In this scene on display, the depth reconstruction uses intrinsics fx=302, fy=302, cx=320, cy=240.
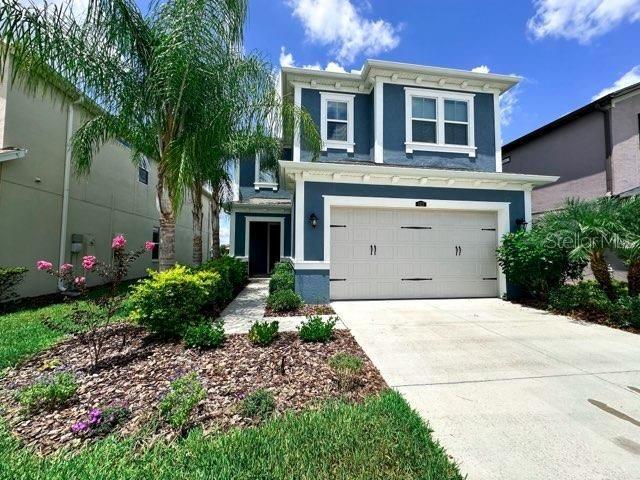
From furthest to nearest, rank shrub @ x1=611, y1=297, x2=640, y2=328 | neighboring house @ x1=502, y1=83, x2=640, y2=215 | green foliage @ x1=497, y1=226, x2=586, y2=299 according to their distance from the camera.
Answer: neighboring house @ x1=502, y1=83, x2=640, y2=215
green foliage @ x1=497, y1=226, x2=586, y2=299
shrub @ x1=611, y1=297, x2=640, y2=328

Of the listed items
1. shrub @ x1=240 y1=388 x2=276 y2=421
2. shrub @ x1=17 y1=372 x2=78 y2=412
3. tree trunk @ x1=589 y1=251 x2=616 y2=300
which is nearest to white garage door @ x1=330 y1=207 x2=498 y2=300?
tree trunk @ x1=589 y1=251 x2=616 y2=300

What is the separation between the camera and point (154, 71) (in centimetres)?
575

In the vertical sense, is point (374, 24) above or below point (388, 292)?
above

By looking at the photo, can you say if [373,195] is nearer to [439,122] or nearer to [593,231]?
[439,122]

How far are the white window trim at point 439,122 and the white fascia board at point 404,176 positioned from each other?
1.94 metres

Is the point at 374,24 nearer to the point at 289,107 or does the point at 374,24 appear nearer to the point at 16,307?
the point at 289,107

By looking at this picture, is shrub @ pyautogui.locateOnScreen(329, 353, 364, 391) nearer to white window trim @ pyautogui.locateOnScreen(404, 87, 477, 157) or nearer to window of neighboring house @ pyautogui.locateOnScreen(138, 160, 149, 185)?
white window trim @ pyautogui.locateOnScreen(404, 87, 477, 157)

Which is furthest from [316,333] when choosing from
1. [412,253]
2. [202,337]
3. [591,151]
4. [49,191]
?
[591,151]

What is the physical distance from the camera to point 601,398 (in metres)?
3.13

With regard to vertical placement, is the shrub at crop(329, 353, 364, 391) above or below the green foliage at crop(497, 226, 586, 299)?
below

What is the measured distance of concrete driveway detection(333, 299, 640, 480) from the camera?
89.8 inches

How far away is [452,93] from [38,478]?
11.8 m

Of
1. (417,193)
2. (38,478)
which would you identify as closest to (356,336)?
(38,478)

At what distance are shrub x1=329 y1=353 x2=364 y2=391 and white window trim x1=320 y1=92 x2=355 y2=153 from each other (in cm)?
753
